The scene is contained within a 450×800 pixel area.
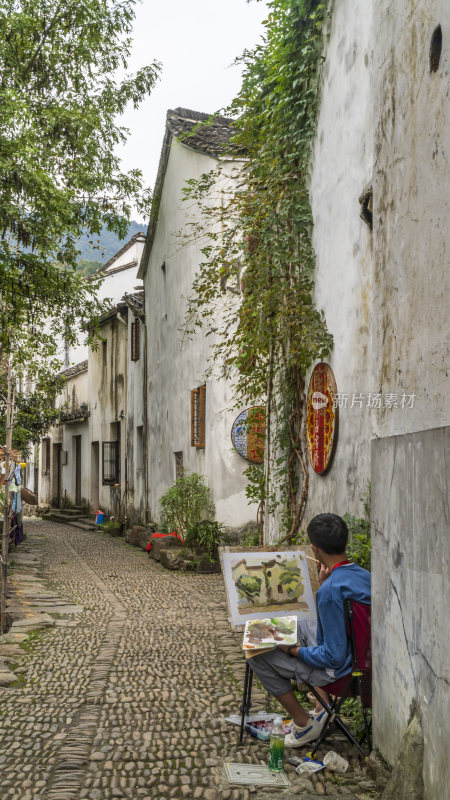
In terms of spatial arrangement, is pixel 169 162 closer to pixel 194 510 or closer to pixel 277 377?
pixel 194 510

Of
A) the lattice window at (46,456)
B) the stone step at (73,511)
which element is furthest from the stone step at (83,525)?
the lattice window at (46,456)

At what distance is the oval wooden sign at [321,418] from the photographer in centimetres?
616

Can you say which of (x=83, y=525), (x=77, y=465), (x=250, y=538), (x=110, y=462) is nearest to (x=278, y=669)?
(x=250, y=538)

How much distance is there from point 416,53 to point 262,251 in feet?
12.8

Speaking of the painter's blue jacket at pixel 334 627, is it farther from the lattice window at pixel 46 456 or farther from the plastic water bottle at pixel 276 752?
the lattice window at pixel 46 456

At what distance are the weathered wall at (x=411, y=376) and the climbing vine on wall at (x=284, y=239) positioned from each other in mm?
2550

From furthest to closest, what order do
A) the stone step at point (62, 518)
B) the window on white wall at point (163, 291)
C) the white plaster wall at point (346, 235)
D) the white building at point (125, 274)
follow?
the white building at point (125, 274) < the stone step at point (62, 518) < the window on white wall at point (163, 291) < the white plaster wall at point (346, 235)

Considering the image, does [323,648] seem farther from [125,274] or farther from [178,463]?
[125,274]

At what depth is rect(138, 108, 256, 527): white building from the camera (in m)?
11.5

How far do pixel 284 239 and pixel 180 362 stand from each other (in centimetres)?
737

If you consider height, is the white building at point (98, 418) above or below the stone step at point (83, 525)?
above

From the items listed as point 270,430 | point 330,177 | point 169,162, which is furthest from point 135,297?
point 330,177

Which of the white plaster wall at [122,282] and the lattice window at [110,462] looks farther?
the white plaster wall at [122,282]

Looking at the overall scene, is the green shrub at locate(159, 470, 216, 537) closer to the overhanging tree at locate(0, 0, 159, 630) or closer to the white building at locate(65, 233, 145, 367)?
the overhanging tree at locate(0, 0, 159, 630)
